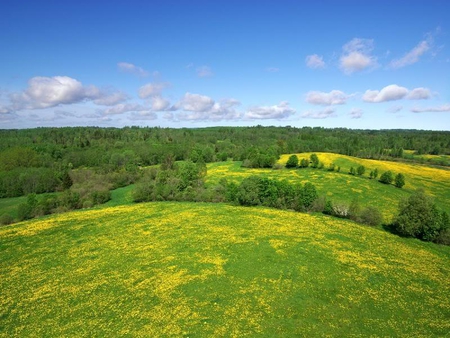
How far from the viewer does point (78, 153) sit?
125875 millimetres

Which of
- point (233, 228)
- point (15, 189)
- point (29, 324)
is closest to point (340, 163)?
point (233, 228)

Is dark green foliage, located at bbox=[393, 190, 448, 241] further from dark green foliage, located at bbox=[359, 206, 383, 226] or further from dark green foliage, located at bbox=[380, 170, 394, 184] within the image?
dark green foliage, located at bbox=[380, 170, 394, 184]

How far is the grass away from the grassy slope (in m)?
22.6

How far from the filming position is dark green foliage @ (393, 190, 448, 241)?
42625 millimetres

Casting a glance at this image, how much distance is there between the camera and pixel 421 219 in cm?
4322

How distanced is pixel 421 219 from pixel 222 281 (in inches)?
1418

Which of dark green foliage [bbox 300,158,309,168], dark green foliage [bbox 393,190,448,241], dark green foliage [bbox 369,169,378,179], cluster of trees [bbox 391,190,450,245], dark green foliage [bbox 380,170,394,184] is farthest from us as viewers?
dark green foliage [bbox 300,158,309,168]

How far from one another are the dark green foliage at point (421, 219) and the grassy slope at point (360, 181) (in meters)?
9.35

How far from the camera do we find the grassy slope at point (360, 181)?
6656cm

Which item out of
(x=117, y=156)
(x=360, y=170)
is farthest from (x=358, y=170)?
(x=117, y=156)

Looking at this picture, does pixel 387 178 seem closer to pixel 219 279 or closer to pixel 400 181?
pixel 400 181

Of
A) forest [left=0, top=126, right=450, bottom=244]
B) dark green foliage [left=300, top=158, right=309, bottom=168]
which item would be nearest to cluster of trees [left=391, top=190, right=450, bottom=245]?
forest [left=0, top=126, right=450, bottom=244]

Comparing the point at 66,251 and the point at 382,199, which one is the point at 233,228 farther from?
the point at 382,199

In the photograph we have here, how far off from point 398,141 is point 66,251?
192m
